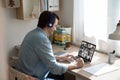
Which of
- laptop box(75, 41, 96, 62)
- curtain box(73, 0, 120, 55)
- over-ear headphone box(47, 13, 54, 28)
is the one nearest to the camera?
over-ear headphone box(47, 13, 54, 28)

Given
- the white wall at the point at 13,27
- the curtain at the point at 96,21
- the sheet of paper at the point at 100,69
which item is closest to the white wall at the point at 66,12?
the curtain at the point at 96,21

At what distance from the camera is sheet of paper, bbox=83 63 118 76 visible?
6.27 feet

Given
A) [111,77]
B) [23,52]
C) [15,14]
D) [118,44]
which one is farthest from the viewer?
[15,14]

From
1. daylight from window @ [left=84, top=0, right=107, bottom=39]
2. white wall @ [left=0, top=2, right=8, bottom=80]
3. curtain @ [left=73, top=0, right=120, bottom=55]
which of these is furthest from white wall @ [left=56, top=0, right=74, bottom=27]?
white wall @ [left=0, top=2, right=8, bottom=80]

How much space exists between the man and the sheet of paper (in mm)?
117

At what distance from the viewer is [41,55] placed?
1.87 metres

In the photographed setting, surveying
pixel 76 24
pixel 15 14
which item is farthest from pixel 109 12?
pixel 15 14

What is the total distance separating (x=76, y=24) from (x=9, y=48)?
923mm

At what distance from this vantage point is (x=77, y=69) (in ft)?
6.63

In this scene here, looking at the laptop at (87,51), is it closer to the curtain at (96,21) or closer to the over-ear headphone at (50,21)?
the curtain at (96,21)

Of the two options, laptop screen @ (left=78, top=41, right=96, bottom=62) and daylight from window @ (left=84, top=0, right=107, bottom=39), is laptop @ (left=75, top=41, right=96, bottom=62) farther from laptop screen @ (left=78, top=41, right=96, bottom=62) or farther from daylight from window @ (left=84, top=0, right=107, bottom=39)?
daylight from window @ (left=84, top=0, right=107, bottom=39)

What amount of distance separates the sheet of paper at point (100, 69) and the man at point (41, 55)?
0.38 feet

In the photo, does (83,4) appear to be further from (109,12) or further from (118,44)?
(118,44)

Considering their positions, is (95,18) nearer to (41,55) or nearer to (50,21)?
(50,21)
